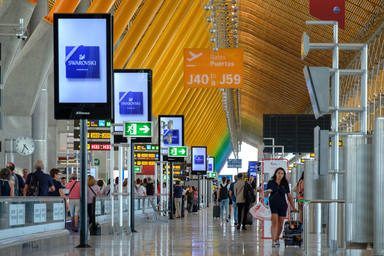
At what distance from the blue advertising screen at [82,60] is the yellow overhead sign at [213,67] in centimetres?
1181

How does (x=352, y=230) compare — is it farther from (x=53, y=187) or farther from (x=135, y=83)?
(x=135, y=83)

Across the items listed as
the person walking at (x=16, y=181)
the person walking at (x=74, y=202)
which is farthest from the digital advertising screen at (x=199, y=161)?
the person walking at (x=74, y=202)

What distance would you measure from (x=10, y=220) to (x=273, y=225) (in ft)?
18.2

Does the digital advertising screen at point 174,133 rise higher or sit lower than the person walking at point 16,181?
higher

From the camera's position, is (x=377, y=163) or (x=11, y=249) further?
(x=11, y=249)

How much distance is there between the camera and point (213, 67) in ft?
85.3

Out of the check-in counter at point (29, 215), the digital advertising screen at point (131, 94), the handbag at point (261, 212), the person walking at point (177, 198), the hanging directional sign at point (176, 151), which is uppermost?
the digital advertising screen at point (131, 94)

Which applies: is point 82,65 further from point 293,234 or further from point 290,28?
point 290,28

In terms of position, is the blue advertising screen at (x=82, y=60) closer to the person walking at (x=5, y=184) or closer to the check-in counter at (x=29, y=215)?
the check-in counter at (x=29, y=215)

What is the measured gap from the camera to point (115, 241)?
16297 millimetres

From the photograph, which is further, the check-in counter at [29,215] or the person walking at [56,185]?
the person walking at [56,185]

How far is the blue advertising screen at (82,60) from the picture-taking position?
46.1 ft

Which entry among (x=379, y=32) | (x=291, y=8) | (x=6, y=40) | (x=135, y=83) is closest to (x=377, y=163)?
(x=135, y=83)

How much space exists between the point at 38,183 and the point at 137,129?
4.00m
